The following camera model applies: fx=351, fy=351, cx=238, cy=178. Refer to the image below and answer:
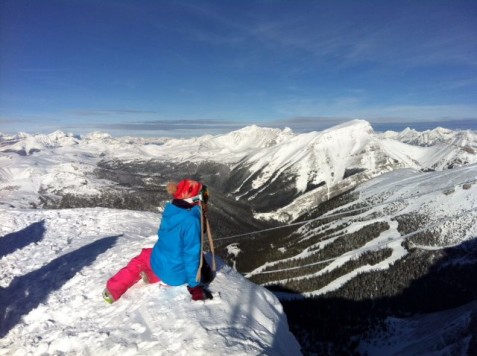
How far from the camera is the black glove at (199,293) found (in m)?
9.72

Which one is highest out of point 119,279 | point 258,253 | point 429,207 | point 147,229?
point 119,279

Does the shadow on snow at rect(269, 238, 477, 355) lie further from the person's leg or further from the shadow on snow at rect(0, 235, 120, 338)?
the person's leg

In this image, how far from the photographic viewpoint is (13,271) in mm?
14062

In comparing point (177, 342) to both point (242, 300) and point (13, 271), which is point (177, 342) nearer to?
point (242, 300)

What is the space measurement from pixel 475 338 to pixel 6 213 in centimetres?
6224

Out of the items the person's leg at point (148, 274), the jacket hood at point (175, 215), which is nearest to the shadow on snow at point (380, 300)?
the person's leg at point (148, 274)

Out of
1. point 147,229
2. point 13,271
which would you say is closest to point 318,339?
point 147,229

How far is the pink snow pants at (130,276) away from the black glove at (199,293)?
59.8 inches

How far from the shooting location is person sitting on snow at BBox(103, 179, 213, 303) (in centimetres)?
990

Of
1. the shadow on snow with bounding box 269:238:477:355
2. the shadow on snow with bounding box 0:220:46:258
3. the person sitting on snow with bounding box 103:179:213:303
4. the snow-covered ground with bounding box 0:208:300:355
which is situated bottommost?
Answer: the shadow on snow with bounding box 269:238:477:355

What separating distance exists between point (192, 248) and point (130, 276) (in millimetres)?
2340

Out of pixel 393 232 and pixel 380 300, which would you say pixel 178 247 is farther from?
pixel 393 232

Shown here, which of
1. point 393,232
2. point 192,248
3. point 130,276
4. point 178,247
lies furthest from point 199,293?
point 393,232

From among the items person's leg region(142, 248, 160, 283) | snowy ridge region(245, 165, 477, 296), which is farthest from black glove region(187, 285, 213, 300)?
snowy ridge region(245, 165, 477, 296)
